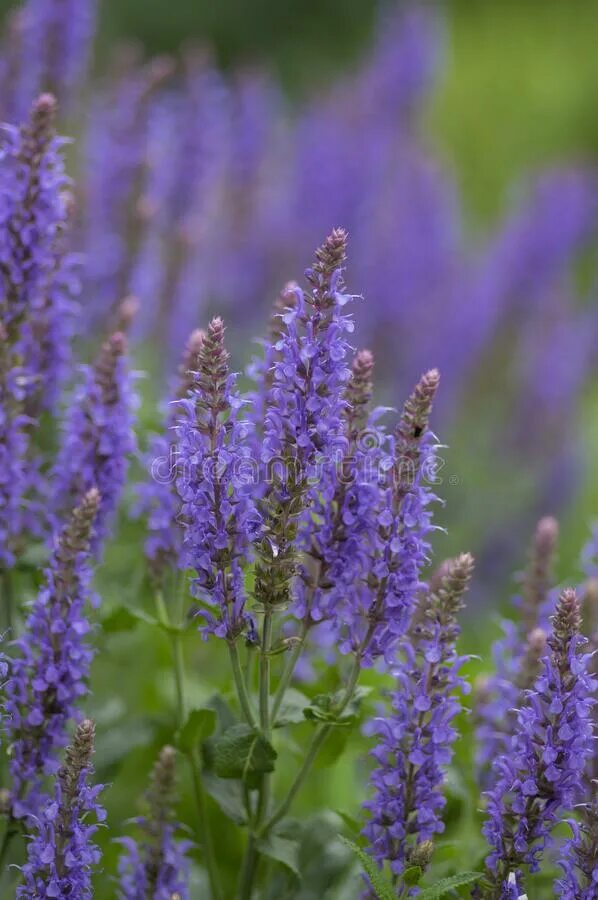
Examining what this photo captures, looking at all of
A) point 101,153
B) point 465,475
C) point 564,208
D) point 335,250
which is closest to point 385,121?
point 564,208

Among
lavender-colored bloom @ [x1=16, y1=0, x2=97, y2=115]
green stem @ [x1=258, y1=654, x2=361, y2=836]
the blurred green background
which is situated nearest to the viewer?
green stem @ [x1=258, y1=654, x2=361, y2=836]

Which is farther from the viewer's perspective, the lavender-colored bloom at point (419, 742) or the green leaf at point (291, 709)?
the green leaf at point (291, 709)

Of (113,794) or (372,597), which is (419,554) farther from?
(113,794)

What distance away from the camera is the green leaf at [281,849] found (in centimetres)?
251

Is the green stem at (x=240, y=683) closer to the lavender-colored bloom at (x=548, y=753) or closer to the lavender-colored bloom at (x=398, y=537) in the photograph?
the lavender-colored bloom at (x=398, y=537)

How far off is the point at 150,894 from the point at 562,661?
41.0 inches

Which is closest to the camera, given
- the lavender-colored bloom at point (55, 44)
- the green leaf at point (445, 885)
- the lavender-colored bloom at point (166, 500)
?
the green leaf at point (445, 885)

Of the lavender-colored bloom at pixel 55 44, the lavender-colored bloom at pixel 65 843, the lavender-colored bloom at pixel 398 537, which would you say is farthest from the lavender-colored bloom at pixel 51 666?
the lavender-colored bloom at pixel 55 44

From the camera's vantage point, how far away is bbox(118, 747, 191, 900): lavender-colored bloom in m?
2.52

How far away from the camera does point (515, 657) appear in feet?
9.91

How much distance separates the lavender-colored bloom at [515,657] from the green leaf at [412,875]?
543 millimetres

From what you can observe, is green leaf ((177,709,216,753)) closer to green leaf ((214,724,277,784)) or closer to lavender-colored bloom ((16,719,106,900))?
green leaf ((214,724,277,784))

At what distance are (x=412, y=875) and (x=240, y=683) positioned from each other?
50 cm

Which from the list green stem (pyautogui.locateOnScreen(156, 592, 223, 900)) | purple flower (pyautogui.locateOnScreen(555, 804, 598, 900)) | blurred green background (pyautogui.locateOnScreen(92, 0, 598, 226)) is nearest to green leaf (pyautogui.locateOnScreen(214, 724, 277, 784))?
green stem (pyautogui.locateOnScreen(156, 592, 223, 900))
